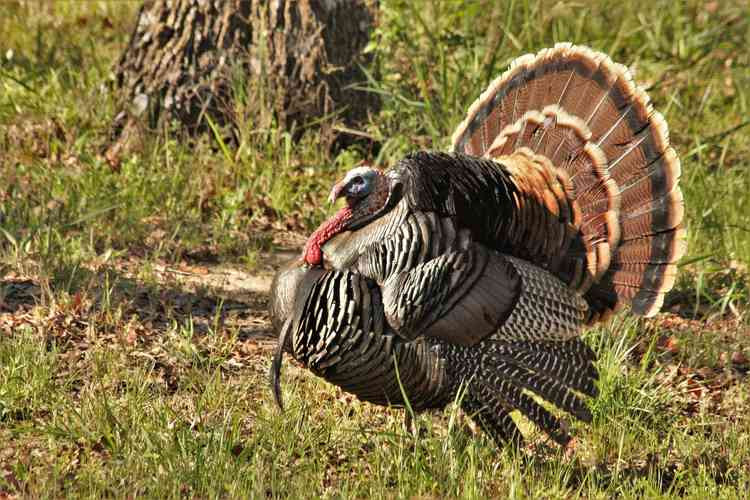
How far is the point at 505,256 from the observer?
15.9 ft

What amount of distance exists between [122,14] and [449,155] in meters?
4.73

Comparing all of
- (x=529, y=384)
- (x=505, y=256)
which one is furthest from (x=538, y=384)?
(x=505, y=256)

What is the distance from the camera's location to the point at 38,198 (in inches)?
256

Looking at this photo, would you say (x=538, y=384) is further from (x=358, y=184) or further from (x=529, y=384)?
(x=358, y=184)

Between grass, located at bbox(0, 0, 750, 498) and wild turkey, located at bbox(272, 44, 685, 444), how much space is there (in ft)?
0.81

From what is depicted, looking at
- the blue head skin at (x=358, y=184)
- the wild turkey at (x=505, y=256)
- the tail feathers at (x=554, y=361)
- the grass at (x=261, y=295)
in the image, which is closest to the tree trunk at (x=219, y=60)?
the grass at (x=261, y=295)

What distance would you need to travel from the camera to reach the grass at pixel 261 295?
4.41 metres

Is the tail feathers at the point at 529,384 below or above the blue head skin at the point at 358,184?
below

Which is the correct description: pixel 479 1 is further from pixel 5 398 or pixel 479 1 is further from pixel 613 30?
pixel 5 398

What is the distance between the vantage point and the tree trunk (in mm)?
7117

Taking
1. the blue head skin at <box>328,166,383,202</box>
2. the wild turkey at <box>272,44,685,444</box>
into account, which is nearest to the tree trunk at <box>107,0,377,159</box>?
the wild turkey at <box>272,44,685,444</box>

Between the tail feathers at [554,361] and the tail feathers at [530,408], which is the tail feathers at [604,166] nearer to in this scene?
the tail feathers at [554,361]

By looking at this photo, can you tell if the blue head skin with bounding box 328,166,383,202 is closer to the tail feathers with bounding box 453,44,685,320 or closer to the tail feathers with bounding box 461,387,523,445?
the tail feathers with bounding box 453,44,685,320

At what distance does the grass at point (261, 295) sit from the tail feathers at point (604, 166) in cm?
40
